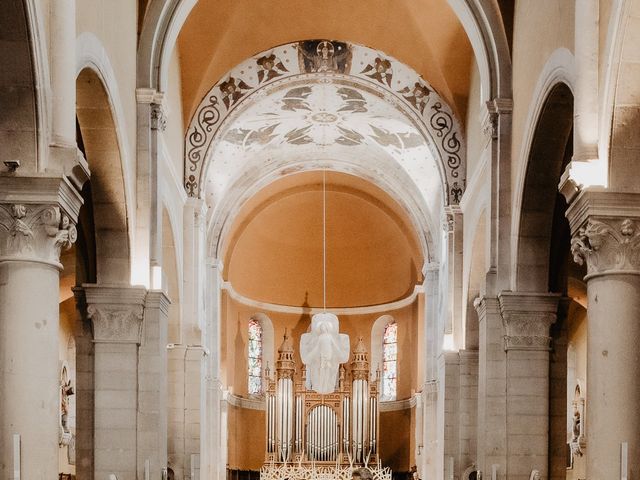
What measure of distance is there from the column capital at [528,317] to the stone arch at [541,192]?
0.44 feet

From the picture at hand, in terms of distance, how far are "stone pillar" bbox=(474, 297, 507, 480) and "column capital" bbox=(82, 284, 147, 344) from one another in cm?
420

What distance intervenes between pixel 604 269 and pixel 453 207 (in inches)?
396

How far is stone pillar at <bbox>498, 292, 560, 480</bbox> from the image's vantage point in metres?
14.8

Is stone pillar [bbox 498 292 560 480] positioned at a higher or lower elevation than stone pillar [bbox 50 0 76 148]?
lower

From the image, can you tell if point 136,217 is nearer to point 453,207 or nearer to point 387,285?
point 453,207

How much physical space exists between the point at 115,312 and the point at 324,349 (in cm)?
1476

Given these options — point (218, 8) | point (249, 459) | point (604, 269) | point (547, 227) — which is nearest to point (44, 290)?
point (604, 269)

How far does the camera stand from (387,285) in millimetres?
31750

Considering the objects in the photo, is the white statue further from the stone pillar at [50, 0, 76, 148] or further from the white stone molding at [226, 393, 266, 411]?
the stone pillar at [50, 0, 76, 148]

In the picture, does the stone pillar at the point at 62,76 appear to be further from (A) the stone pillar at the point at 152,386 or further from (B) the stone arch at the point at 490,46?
(B) the stone arch at the point at 490,46

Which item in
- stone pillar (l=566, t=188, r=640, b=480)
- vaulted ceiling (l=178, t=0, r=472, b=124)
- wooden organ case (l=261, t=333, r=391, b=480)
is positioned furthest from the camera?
wooden organ case (l=261, t=333, r=391, b=480)

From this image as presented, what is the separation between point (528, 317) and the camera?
1484 cm

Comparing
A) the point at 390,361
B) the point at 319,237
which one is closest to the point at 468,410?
the point at 319,237

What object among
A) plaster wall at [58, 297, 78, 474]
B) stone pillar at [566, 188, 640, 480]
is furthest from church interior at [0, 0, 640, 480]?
plaster wall at [58, 297, 78, 474]
